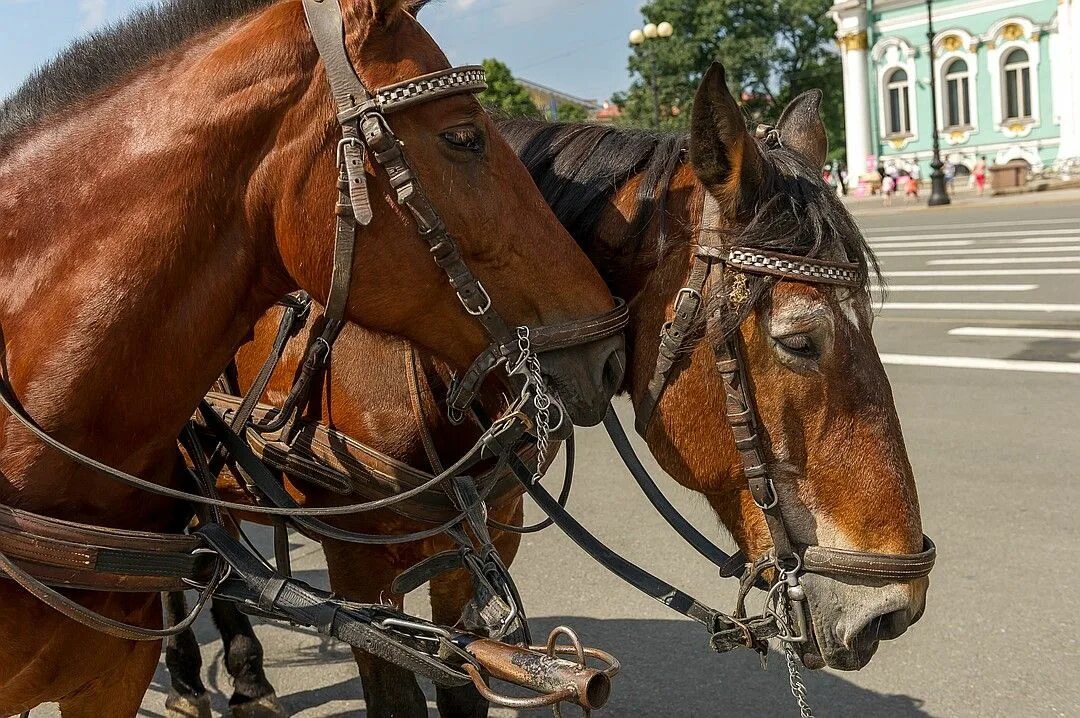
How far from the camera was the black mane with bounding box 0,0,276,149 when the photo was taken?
78.8 inches

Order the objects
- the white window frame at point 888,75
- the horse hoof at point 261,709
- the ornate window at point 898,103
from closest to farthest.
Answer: the horse hoof at point 261,709, the white window frame at point 888,75, the ornate window at point 898,103

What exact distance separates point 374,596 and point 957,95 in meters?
44.7

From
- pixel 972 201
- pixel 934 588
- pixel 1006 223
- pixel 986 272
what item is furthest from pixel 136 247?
pixel 972 201

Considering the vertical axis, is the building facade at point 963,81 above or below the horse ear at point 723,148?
above

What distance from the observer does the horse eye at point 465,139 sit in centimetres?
183

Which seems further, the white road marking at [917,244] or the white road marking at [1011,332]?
the white road marking at [917,244]

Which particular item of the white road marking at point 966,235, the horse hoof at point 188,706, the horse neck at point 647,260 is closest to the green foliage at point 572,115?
the horse neck at point 647,260

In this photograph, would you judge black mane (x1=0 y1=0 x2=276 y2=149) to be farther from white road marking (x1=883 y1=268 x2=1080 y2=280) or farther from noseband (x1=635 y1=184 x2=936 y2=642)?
white road marking (x1=883 y1=268 x2=1080 y2=280)

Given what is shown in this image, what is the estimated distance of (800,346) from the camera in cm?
200

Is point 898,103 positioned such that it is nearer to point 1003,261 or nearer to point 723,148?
point 1003,261

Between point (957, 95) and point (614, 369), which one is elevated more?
point (957, 95)

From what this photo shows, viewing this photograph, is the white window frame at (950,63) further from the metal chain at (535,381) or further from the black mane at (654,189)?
the metal chain at (535,381)

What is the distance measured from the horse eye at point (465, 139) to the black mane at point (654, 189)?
537mm

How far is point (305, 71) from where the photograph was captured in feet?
5.91
